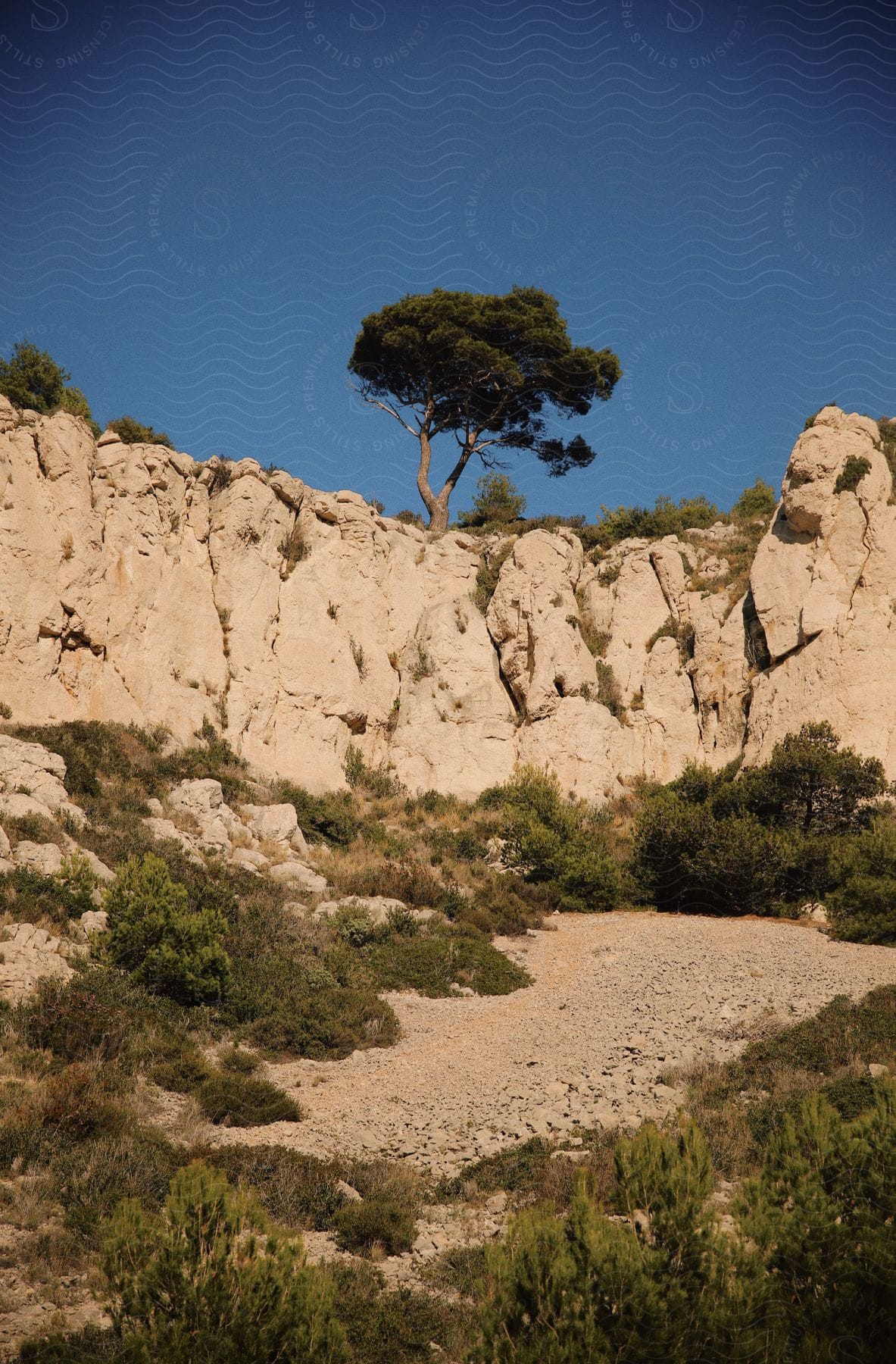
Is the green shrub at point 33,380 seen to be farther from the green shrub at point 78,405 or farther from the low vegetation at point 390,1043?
the low vegetation at point 390,1043

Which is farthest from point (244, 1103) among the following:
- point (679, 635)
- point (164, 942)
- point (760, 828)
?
point (679, 635)

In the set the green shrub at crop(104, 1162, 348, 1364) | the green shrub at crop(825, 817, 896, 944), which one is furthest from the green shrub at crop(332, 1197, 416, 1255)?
the green shrub at crop(825, 817, 896, 944)

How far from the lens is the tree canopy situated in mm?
35969

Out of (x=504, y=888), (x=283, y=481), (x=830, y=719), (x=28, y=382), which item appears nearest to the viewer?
(x=504, y=888)

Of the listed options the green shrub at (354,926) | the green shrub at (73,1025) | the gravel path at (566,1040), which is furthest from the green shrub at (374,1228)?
the green shrub at (354,926)

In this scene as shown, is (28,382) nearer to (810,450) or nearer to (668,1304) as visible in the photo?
(810,450)

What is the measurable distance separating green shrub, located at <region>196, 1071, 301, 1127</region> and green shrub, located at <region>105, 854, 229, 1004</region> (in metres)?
2.83

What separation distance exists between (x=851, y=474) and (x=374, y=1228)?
25908 millimetres

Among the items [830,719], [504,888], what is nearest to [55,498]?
[504,888]

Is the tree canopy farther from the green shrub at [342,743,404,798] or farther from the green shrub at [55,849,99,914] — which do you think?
the green shrub at [55,849,99,914]

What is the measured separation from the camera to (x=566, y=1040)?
504 inches

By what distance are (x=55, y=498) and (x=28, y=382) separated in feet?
19.5

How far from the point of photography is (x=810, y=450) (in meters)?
28.3

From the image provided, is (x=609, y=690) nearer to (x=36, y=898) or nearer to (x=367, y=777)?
(x=367, y=777)
